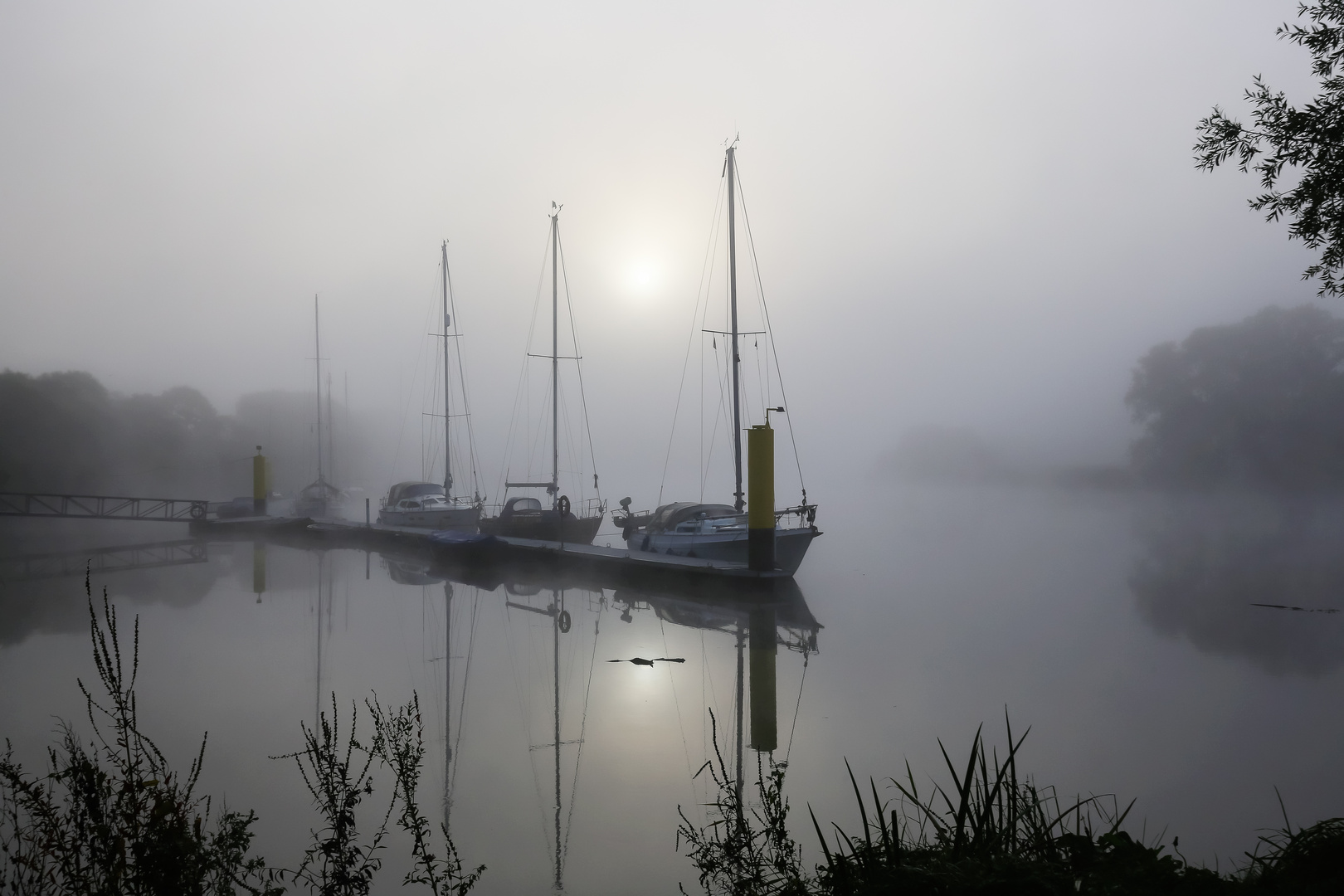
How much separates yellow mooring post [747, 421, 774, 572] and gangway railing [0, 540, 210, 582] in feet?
63.4

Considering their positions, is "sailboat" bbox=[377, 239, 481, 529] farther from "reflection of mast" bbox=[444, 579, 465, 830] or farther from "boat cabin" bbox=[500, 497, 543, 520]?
"reflection of mast" bbox=[444, 579, 465, 830]

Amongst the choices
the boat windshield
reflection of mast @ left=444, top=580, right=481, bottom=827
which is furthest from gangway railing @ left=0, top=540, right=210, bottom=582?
reflection of mast @ left=444, top=580, right=481, bottom=827

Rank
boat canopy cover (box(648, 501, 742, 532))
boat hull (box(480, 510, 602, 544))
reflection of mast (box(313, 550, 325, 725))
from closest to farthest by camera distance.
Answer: reflection of mast (box(313, 550, 325, 725)) < boat canopy cover (box(648, 501, 742, 532)) < boat hull (box(480, 510, 602, 544))

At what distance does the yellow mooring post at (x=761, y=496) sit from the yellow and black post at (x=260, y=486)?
33563mm

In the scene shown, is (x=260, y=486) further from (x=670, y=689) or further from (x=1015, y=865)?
(x=1015, y=865)

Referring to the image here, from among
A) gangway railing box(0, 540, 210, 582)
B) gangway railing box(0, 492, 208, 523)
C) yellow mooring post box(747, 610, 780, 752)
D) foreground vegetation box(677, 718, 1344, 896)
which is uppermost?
gangway railing box(0, 492, 208, 523)

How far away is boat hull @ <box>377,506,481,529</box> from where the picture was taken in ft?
115

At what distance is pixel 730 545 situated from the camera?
21094 mm

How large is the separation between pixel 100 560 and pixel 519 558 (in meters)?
14.7

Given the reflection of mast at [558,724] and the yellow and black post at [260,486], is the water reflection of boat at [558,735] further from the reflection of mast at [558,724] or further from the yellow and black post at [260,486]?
the yellow and black post at [260,486]

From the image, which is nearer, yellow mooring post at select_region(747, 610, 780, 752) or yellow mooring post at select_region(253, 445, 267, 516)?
yellow mooring post at select_region(747, 610, 780, 752)

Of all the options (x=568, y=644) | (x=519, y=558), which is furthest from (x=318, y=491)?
(x=568, y=644)

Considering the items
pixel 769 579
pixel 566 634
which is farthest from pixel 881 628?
pixel 566 634

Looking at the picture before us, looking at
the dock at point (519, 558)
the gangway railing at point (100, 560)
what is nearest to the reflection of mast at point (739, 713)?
the dock at point (519, 558)
